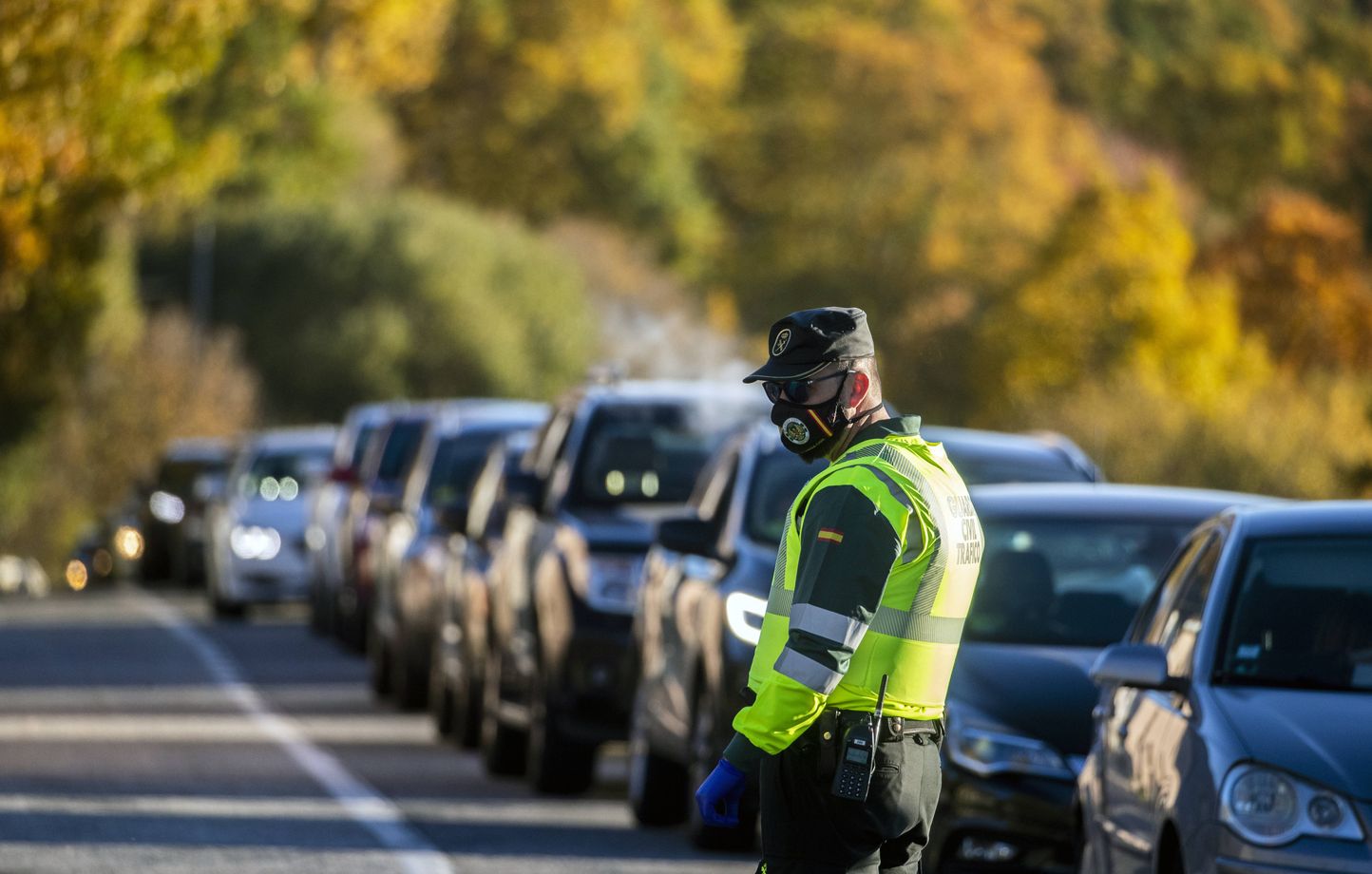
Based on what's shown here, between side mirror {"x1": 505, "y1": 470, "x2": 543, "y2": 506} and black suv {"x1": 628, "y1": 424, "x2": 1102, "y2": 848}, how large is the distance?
122 cm

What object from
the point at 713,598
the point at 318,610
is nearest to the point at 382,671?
the point at 318,610

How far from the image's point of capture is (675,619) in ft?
43.7

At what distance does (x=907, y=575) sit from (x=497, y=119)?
89049 millimetres

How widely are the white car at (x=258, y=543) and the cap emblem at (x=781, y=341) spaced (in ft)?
78.1

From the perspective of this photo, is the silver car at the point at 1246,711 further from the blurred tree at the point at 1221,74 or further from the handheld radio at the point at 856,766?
the blurred tree at the point at 1221,74

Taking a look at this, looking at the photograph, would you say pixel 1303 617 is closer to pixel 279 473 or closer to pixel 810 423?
pixel 810 423

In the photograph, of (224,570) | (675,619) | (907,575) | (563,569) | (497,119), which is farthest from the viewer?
(497,119)

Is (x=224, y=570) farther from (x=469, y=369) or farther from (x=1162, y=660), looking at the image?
(x=469, y=369)

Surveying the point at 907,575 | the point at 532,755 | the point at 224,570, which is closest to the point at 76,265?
the point at 224,570

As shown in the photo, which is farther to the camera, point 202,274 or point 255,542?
point 202,274

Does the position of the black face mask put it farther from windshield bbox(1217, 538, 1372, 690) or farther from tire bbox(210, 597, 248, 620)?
tire bbox(210, 597, 248, 620)

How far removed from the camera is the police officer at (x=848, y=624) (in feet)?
20.4

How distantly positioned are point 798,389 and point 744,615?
19.2ft

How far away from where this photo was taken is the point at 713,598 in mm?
12633
